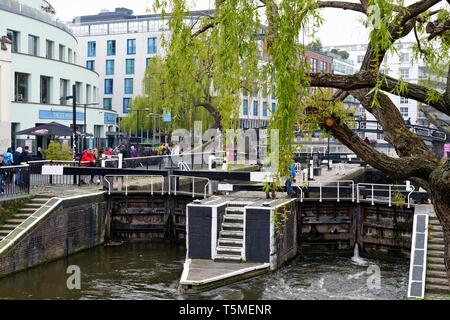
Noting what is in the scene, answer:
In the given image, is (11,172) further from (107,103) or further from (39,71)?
(107,103)

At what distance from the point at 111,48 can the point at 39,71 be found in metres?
36.0

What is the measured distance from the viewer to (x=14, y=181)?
2452 centimetres

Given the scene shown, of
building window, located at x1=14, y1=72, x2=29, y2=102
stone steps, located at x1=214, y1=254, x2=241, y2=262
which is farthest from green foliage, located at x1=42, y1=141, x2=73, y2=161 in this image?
stone steps, located at x1=214, y1=254, x2=241, y2=262

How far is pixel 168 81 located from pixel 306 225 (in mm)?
17370

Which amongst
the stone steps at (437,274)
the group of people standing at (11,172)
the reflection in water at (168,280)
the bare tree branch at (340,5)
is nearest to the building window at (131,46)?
the group of people standing at (11,172)

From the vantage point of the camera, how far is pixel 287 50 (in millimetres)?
8453

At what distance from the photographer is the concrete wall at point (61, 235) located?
21297 millimetres

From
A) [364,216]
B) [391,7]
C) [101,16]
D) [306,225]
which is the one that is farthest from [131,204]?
[101,16]

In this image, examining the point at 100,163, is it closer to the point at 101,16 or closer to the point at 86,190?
the point at 86,190

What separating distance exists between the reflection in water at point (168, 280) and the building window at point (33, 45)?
22.9m

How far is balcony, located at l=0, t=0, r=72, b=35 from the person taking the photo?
136 feet

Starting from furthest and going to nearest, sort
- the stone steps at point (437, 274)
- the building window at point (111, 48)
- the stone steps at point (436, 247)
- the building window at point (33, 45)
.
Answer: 1. the building window at point (111, 48)
2. the building window at point (33, 45)
3. the stone steps at point (436, 247)
4. the stone steps at point (437, 274)

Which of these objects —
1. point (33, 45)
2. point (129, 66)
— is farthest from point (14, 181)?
point (129, 66)

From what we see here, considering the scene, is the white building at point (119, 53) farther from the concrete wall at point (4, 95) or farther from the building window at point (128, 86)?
the concrete wall at point (4, 95)
